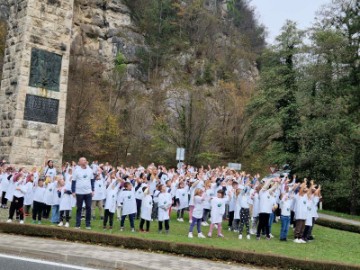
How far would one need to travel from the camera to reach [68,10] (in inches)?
826

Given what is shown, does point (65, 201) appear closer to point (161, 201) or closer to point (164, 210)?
point (161, 201)

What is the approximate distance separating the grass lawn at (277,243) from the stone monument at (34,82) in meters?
4.30

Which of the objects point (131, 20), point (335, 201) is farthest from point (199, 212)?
point (131, 20)

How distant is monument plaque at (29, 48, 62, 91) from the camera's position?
64.6 ft

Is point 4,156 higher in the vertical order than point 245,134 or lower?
lower

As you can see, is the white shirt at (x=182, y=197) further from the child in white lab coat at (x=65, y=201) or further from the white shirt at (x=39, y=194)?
the white shirt at (x=39, y=194)

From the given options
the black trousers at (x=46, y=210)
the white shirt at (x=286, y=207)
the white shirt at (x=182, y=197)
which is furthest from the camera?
the white shirt at (x=182, y=197)

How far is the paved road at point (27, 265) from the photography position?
8.81m

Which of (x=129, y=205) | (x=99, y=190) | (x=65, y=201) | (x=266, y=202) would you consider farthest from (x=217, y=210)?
(x=65, y=201)

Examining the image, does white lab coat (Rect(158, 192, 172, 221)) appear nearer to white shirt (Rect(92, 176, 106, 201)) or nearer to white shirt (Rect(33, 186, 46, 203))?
white shirt (Rect(92, 176, 106, 201))

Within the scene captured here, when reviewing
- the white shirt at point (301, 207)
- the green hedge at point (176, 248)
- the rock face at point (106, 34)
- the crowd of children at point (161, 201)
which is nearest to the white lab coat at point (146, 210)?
the crowd of children at point (161, 201)

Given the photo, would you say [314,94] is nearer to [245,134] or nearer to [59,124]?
[245,134]

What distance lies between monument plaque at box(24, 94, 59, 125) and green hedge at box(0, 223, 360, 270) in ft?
24.7

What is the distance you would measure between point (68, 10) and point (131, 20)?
4873 cm
